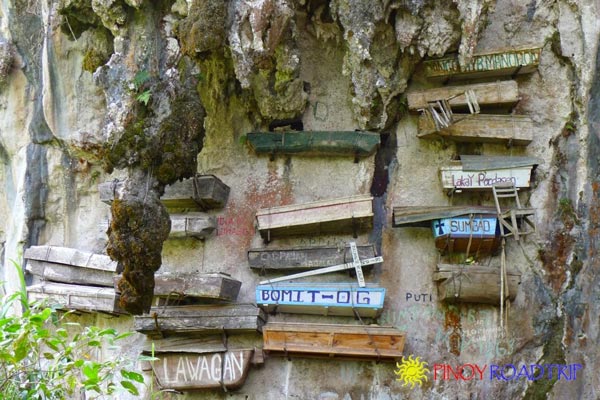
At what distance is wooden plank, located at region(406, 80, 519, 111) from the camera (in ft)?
26.5

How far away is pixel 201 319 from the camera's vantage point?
8.03 meters

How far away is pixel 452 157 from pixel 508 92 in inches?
37.4

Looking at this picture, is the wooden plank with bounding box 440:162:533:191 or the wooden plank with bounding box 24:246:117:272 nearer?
the wooden plank with bounding box 440:162:533:191

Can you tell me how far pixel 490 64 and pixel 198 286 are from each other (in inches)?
161

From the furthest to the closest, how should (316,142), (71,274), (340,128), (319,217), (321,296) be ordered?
1. (71,274)
2. (340,128)
3. (316,142)
4. (319,217)
5. (321,296)

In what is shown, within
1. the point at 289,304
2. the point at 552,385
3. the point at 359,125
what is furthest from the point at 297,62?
the point at 552,385

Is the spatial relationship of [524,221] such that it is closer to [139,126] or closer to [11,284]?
[139,126]

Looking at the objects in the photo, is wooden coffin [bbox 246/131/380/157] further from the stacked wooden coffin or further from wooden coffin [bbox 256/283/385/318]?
the stacked wooden coffin

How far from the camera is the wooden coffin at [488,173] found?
26.1 feet

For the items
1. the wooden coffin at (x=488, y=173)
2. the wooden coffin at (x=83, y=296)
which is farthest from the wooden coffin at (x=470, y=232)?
the wooden coffin at (x=83, y=296)

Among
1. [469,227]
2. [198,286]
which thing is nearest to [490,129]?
[469,227]

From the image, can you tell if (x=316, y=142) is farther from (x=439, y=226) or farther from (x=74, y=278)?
(x=74, y=278)

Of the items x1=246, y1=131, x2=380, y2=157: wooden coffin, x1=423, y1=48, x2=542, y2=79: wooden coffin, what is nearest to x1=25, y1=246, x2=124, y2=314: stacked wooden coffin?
x1=246, y1=131, x2=380, y2=157: wooden coffin

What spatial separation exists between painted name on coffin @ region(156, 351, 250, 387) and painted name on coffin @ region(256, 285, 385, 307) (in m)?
0.67
